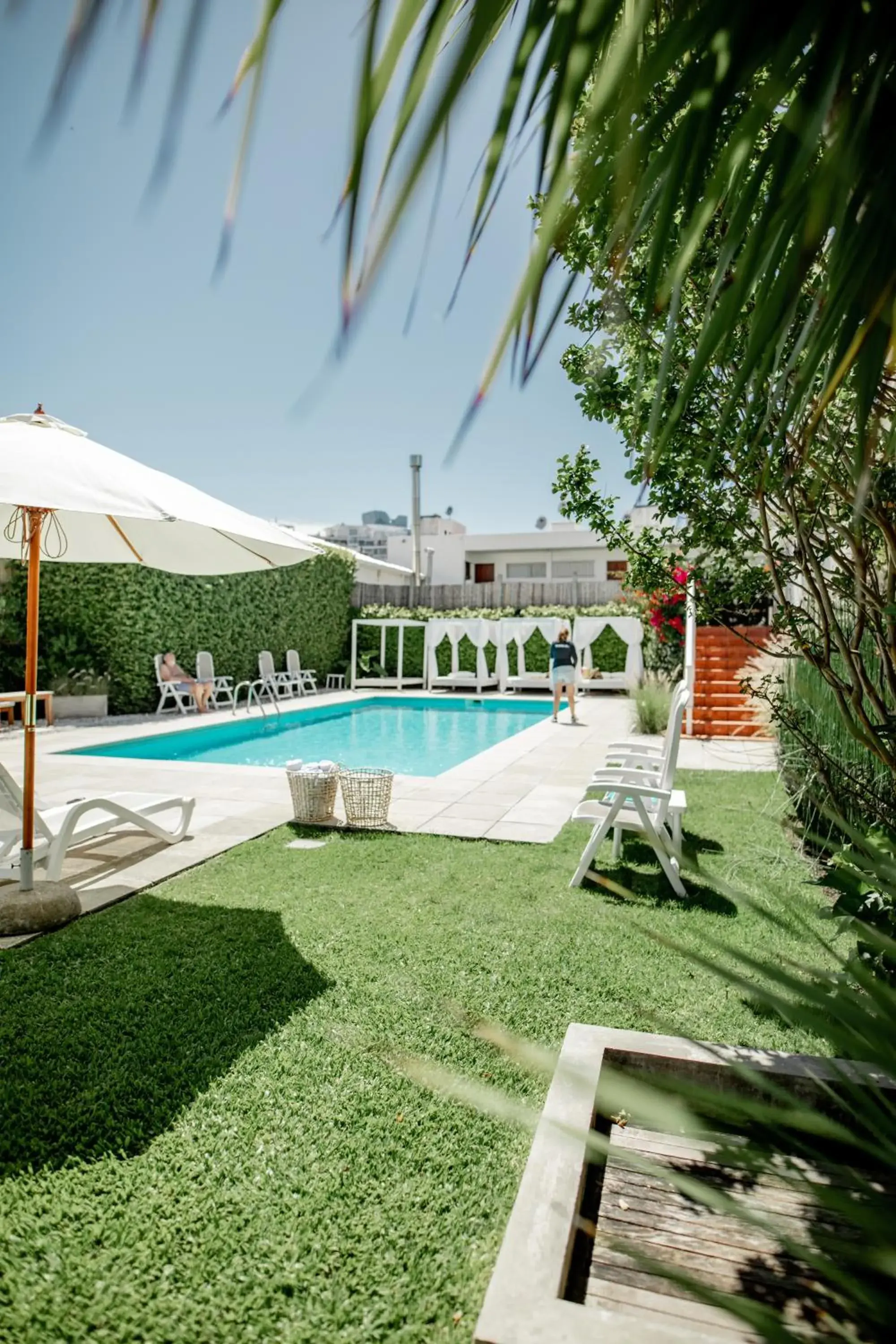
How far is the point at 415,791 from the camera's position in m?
7.32

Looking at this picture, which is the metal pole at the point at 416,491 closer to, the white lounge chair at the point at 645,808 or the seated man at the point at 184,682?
the seated man at the point at 184,682

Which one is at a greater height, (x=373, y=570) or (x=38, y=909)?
(x=373, y=570)

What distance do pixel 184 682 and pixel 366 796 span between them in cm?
830

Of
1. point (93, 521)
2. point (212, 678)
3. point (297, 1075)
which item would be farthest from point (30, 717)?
point (212, 678)

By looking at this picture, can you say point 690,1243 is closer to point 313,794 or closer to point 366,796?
point 366,796

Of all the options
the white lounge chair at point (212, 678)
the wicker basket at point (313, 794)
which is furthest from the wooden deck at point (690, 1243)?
the white lounge chair at point (212, 678)

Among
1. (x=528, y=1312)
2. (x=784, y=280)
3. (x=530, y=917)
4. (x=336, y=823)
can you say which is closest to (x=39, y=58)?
(x=784, y=280)

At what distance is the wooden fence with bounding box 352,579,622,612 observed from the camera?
21344mm

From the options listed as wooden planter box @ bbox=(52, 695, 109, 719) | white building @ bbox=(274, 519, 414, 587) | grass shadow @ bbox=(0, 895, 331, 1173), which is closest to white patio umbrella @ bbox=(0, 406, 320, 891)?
grass shadow @ bbox=(0, 895, 331, 1173)

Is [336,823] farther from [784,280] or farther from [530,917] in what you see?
[784,280]

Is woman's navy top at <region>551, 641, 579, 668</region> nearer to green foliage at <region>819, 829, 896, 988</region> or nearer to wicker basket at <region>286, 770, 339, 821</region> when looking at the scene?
wicker basket at <region>286, 770, 339, 821</region>

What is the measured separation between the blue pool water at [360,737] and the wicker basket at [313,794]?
2.77m

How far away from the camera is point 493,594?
2259 cm

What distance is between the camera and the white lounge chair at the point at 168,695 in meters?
13.0
